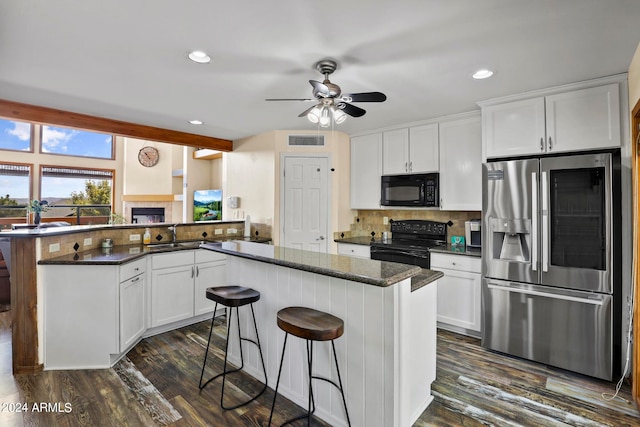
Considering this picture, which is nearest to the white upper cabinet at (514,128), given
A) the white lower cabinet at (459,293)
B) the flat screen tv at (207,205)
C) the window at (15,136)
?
the white lower cabinet at (459,293)

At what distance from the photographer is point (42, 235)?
2.57 m

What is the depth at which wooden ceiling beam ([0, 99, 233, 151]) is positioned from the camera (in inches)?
125

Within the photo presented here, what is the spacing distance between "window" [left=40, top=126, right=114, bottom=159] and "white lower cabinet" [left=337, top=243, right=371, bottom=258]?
7.38m

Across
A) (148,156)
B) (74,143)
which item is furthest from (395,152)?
(74,143)

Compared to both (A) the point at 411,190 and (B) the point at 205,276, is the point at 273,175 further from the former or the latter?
(A) the point at 411,190

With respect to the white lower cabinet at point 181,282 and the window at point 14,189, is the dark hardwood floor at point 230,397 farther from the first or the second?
the window at point 14,189

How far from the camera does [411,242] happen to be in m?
4.05

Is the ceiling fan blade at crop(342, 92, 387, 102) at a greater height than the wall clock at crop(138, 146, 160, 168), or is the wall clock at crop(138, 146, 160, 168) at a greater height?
the wall clock at crop(138, 146, 160, 168)

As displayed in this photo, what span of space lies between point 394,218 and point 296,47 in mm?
2912

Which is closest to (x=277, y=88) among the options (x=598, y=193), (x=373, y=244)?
(x=373, y=244)

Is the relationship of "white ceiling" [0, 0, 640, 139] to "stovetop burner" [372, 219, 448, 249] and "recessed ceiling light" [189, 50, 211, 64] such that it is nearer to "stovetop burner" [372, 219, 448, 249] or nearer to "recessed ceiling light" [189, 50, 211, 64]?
"recessed ceiling light" [189, 50, 211, 64]

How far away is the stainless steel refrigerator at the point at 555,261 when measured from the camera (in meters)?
2.49

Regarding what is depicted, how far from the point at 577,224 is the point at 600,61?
125 cm

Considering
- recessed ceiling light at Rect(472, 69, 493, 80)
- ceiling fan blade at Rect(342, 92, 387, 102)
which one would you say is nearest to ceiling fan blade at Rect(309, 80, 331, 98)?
ceiling fan blade at Rect(342, 92, 387, 102)
